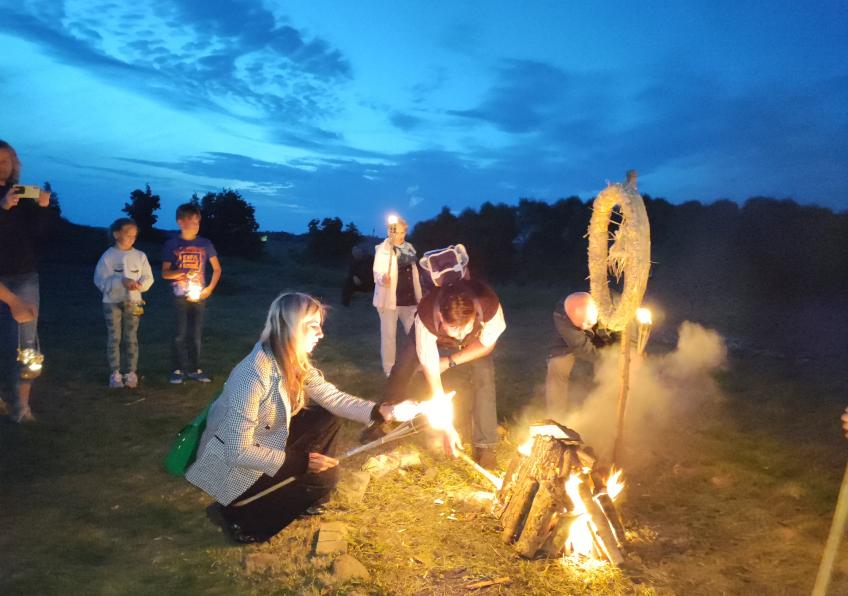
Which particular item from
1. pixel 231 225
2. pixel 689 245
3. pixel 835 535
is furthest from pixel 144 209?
pixel 835 535

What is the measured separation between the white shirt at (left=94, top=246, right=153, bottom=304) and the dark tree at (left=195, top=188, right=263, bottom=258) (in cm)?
2171

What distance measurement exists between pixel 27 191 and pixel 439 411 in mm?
3515

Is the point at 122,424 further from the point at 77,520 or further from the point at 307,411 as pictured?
the point at 307,411

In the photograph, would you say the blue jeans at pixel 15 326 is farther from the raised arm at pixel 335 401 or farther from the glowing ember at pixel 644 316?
the glowing ember at pixel 644 316

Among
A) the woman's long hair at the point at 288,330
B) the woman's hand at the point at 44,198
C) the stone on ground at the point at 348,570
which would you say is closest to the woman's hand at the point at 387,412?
the woman's long hair at the point at 288,330

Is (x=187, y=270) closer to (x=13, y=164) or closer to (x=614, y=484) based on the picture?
(x=13, y=164)

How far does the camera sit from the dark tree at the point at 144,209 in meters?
28.8

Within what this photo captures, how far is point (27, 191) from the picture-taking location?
4.50 m

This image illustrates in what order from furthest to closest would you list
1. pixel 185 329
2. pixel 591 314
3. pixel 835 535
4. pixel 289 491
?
pixel 185 329
pixel 591 314
pixel 289 491
pixel 835 535

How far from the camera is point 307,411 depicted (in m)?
3.51

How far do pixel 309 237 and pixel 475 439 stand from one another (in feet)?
77.5

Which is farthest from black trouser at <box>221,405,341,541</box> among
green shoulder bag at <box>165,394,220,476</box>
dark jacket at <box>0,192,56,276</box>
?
dark jacket at <box>0,192,56,276</box>

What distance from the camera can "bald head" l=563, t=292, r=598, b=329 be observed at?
14.9ft

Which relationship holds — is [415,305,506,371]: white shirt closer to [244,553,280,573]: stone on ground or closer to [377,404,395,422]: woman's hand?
[377,404,395,422]: woman's hand
